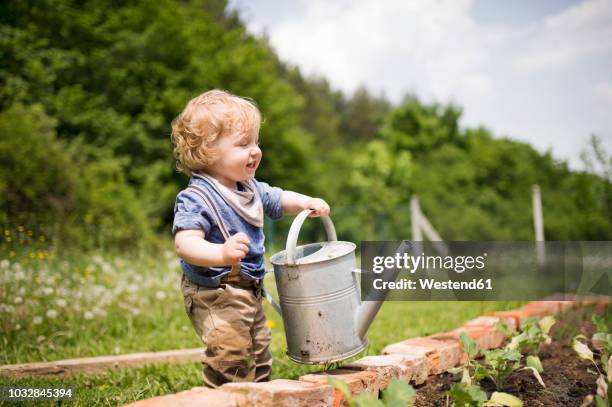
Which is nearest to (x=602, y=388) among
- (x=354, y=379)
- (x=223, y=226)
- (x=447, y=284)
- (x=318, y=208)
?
(x=354, y=379)

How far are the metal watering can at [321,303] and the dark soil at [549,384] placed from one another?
370mm

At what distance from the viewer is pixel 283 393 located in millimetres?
1436

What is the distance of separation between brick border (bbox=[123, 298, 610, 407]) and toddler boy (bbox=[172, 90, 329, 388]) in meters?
0.35

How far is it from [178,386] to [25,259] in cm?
217

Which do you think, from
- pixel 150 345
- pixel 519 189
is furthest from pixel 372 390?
pixel 519 189

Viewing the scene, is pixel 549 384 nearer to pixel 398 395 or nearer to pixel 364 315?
pixel 364 315

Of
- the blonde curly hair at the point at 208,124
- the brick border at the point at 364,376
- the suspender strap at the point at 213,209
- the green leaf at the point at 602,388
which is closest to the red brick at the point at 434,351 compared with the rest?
the brick border at the point at 364,376

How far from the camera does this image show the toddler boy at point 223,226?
1.88m

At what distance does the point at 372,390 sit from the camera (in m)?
1.79

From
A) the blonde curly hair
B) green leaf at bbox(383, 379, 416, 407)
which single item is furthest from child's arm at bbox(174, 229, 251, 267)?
green leaf at bbox(383, 379, 416, 407)

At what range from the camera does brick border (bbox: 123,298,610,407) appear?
1.41 m

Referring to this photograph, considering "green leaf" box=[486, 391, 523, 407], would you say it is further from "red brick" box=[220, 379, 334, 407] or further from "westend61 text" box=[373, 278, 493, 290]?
"westend61 text" box=[373, 278, 493, 290]

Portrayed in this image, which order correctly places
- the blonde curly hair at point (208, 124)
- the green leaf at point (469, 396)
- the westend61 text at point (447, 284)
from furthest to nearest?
1. the westend61 text at point (447, 284)
2. the blonde curly hair at point (208, 124)
3. the green leaf at point (469, 396)

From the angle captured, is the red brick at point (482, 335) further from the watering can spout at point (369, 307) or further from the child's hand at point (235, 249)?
the child's hand at point (235, 249)
